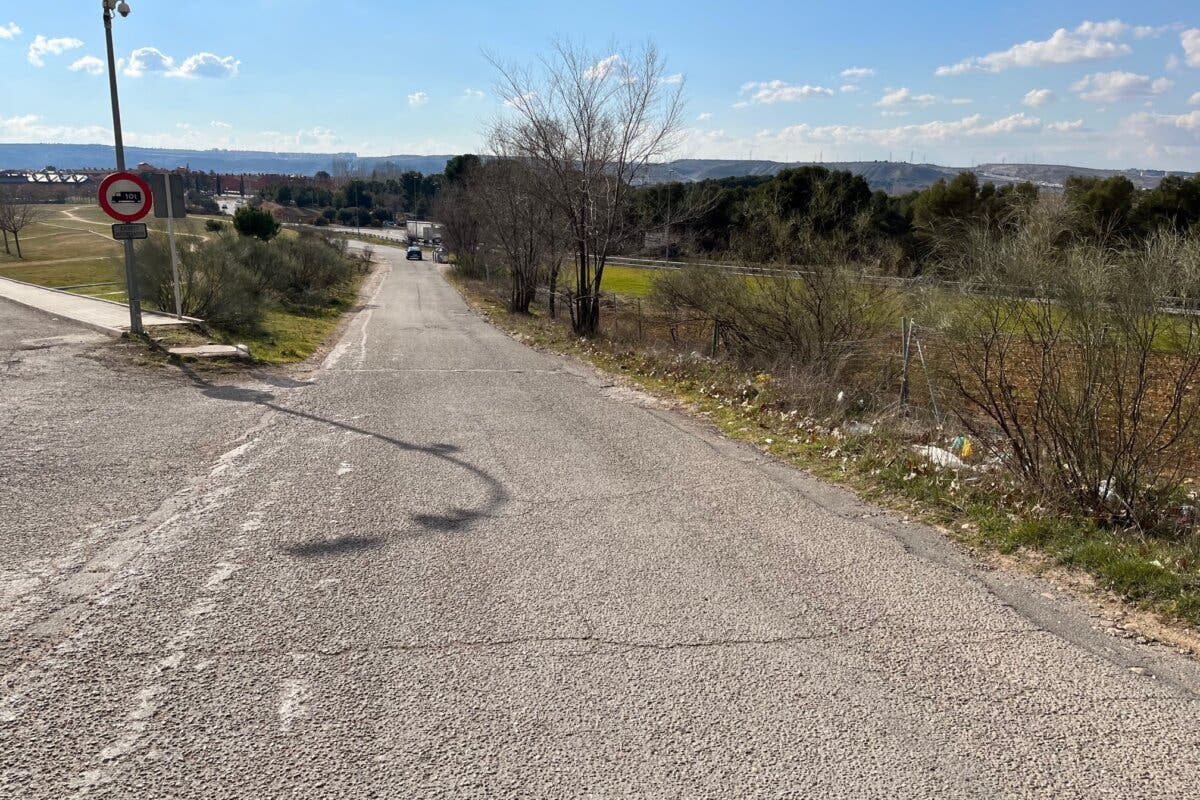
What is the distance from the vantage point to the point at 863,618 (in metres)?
4.09

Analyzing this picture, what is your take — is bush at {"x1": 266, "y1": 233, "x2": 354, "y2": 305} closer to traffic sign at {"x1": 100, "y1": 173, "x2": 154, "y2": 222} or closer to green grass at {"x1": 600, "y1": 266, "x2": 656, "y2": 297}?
green grass at {"x1": 600, "y1": 266, "x2": 656, "y2": 297}

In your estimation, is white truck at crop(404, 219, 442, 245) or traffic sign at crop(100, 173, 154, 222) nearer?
traffic sign at crop(100, 173, 154, 222)

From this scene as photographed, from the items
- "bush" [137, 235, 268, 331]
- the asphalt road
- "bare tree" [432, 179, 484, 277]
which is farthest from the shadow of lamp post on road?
"bare tree" [432, 179, 484, 277]

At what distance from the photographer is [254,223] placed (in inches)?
1578

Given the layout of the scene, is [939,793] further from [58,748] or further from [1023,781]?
[58,748]

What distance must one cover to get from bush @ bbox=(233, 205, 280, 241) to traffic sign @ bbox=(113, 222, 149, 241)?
97.7 ft

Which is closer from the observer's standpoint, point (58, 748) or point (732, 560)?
point (58, 748)

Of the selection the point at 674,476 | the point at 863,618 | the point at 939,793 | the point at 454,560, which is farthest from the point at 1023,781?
the point at 674,476

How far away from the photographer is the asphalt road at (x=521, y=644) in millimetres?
2848

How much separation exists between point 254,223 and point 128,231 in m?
31.2

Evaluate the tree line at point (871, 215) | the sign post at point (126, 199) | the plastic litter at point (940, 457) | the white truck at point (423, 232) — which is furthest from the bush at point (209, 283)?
the white truck at point (423, 232)

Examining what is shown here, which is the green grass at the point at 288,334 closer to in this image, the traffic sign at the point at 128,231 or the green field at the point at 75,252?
the traffic sign at the point at 128,231

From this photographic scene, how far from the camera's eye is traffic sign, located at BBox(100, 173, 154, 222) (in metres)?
11.3

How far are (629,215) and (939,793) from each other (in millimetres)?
18739
